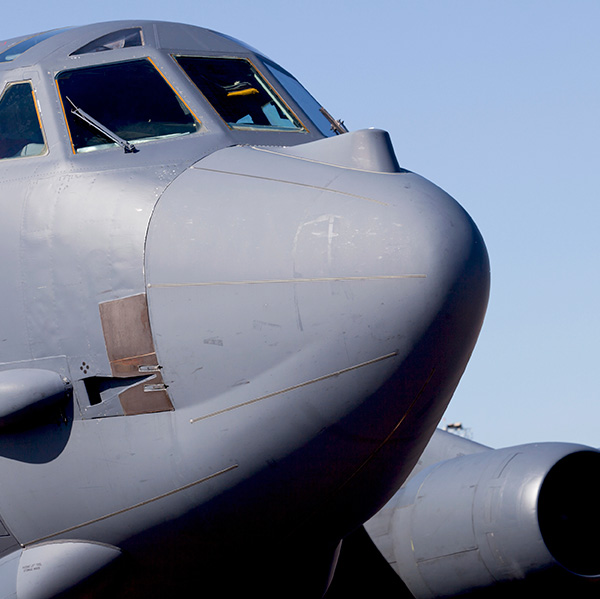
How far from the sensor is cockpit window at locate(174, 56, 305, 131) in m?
6.45

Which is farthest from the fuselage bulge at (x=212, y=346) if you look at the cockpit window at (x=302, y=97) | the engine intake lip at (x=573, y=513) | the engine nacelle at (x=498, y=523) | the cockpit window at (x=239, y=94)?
the engine intake lip at (x=573, y=513)

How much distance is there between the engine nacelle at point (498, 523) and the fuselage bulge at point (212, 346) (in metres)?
2.45

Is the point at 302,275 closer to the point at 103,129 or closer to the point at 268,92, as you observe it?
the point at 103,129

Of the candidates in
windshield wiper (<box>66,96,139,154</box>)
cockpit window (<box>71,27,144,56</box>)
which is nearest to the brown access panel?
windshield wiper (<box>66,96,139,154</box>)

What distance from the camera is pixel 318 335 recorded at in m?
5.15

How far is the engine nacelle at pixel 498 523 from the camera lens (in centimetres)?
809

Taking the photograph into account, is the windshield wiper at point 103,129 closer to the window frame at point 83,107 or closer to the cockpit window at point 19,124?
the window frame at point 83,107

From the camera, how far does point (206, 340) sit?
533 centimetres

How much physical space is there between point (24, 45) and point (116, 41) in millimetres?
613

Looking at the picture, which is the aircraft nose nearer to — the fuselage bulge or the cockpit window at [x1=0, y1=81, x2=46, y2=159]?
the fuselage bulge

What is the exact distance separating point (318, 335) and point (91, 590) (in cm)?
185

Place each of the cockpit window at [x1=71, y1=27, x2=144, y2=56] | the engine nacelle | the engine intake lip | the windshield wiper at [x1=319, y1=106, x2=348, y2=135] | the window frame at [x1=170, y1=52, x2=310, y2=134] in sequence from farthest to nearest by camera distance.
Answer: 1. the engine intake lip
2. the engine nacelle
3. the windshield wiper at [x1=319, y1=106, x2=348, y2=135]
4. the cockpit window at [x1=71, y1=27, x2=144, y2=56]
5. the window frame at [x1=170, y1=52, x2=310, y2=134]

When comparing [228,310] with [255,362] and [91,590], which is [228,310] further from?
[91,590]

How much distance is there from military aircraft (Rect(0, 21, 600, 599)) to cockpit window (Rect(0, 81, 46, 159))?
0.02 meters
